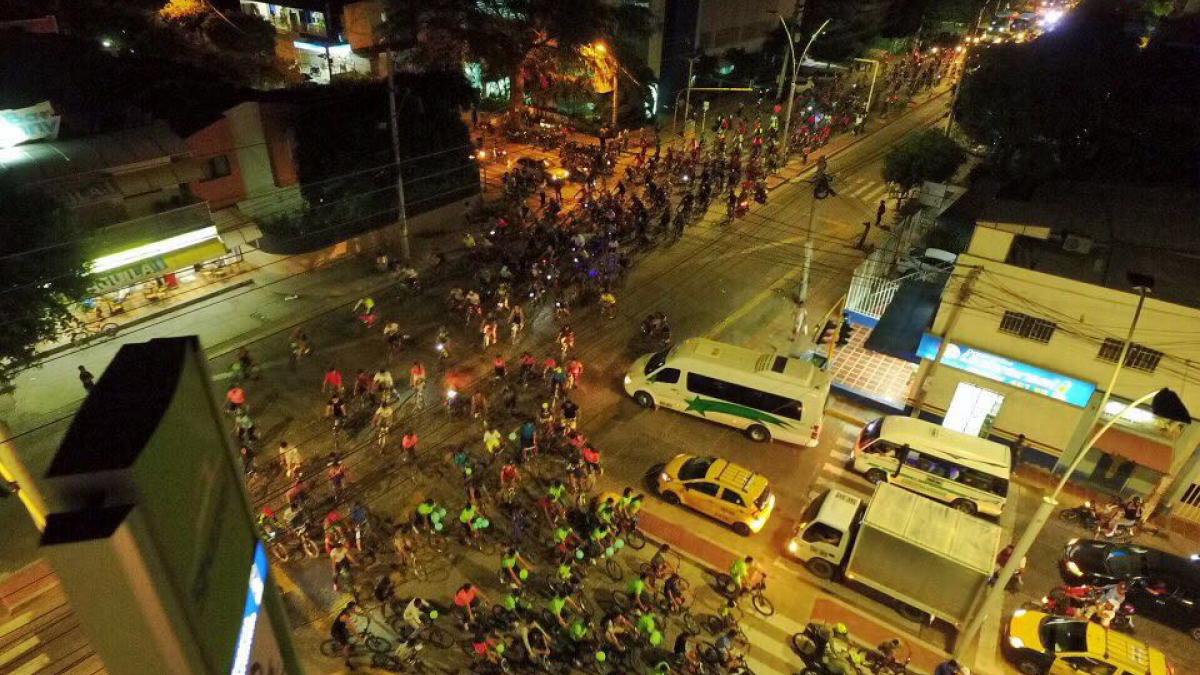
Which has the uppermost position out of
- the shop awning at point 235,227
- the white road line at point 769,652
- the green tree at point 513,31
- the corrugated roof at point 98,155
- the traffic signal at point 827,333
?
the green tree at point 513,31

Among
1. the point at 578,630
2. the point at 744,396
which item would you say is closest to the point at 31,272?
the point at 578,630

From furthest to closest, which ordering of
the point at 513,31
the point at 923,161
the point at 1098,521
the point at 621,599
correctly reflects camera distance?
the point at 513,31, the point at 923,161, the point at 1098,521, the point at 621,599

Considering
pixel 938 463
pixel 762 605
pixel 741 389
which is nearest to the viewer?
pixel 762 605

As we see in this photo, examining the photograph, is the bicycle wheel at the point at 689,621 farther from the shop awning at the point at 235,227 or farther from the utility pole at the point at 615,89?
the utility pole at the point at 615,89

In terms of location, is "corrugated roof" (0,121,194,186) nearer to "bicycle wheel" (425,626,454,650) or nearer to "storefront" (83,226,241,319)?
"storefront" (83,226,241,319)

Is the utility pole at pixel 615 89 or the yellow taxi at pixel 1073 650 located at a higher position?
the utility pole at pixel 615 89

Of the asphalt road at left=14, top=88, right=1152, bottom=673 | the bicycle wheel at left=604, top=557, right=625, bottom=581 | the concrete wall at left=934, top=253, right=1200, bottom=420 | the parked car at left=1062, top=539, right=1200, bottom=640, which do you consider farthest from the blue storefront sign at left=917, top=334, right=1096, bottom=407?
the bicycle wheel at left=604, top=557, right=625, bottom=581

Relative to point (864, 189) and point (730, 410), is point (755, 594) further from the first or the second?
point (864, 189)

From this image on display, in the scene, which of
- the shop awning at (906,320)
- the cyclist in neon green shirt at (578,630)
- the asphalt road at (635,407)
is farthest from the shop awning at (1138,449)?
the cyclist in neon green shirt at (578,630)
